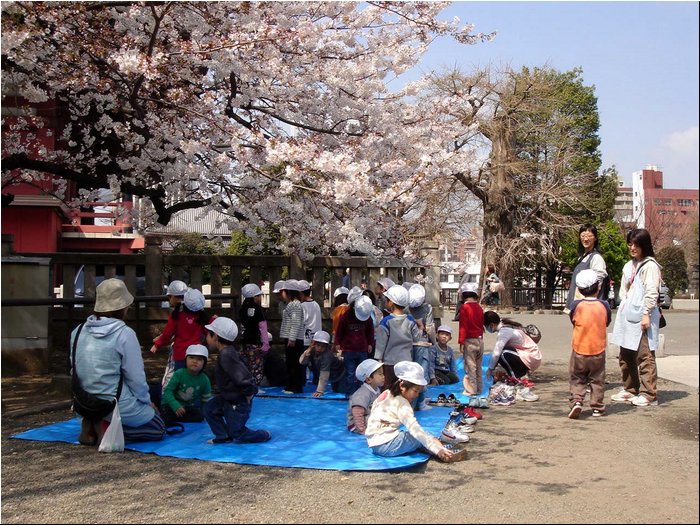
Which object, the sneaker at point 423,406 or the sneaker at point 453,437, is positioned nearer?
the sneaker at point 453,437

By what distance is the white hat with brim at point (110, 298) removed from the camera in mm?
6145

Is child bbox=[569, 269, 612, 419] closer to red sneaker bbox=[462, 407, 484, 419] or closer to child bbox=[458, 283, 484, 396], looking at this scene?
red sneaker bbox=[462, 407, 484, 419]

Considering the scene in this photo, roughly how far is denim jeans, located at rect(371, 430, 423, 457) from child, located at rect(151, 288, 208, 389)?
3018 mm

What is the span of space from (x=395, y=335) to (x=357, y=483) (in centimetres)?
293

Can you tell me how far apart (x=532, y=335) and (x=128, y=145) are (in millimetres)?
6405

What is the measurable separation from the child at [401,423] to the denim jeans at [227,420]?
117 centimetres

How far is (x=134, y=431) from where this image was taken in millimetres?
6227

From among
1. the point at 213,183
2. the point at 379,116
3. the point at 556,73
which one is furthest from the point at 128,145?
the point at 556,73

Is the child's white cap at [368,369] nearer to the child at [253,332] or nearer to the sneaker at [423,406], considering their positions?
the sneaker at [423,406]

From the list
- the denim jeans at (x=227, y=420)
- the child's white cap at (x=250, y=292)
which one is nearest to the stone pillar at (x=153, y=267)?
the child's white cap at (x=250, y=292)

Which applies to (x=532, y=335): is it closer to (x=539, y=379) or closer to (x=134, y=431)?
(x=539, y=379)

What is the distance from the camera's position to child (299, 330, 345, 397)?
902 centimetres

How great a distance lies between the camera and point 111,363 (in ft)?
20.0

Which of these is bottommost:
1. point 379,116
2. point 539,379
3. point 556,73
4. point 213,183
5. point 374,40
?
point 539,379
